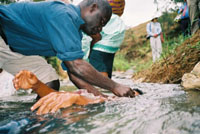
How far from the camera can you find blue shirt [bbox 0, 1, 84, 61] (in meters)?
1.53

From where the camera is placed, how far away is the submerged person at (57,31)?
1543mm

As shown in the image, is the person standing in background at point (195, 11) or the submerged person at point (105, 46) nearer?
the submerged person at point (105, 46)

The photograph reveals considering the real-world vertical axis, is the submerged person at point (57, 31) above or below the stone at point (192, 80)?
above

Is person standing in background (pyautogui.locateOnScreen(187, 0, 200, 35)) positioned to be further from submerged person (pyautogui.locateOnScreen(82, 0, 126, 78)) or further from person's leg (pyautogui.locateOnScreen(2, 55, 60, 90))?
person's leg (pyautogui.locateOnScreen(2, 55, 60, 90))

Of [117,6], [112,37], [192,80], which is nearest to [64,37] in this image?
[112,37]

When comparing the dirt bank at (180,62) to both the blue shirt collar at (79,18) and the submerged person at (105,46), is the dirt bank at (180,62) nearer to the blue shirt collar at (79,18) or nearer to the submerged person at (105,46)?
the submerged person at (105,46)

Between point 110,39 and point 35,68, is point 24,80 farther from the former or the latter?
point 110,39

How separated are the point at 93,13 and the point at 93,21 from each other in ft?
0.24

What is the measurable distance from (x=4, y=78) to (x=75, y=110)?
9.71ft

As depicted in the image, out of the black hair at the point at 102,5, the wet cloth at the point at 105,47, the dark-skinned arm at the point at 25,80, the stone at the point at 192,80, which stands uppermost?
the black hair at the point at 102,5

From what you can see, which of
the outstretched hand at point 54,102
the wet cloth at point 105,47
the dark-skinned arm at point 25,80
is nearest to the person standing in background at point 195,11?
the wet cloth at point 105,47

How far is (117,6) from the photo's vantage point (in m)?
3.08

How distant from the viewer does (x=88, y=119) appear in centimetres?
110

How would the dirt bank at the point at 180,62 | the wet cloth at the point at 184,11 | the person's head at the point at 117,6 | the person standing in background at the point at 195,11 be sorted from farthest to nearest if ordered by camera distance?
the wet cloth at the point at 184,11 → the person standing in background at the point at 195,11 → the dirt bank at the point at 180,62 → the person's head at the point at 117,6
